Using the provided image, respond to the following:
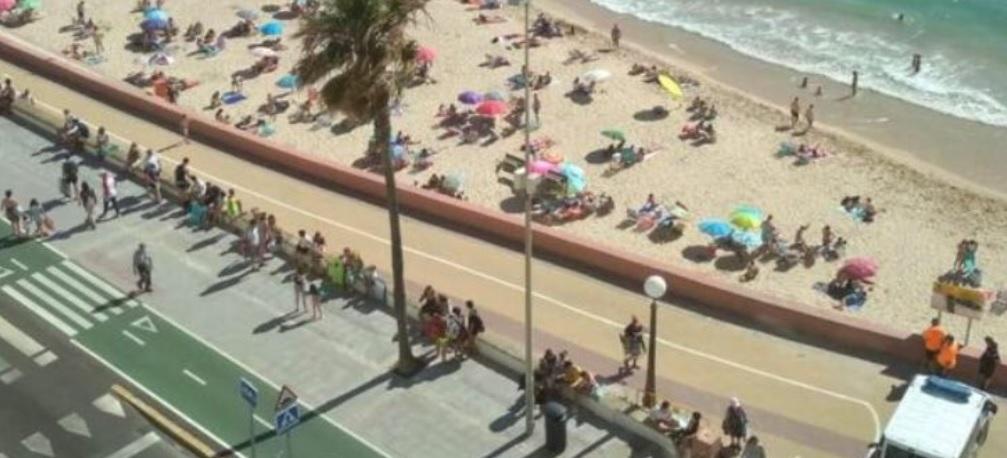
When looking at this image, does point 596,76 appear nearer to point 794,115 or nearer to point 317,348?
point 794,115

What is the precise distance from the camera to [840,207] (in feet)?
116

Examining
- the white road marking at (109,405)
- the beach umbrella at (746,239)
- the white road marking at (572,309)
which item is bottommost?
the beach umbrella at (746,239)

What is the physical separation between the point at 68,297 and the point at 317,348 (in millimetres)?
6046

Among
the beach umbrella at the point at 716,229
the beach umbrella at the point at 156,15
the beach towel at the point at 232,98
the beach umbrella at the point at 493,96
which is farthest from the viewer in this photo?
the beach umbrella at the point at 156,15

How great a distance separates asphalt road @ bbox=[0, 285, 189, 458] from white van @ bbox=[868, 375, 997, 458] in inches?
474

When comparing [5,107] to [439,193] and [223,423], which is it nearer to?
[439,193]

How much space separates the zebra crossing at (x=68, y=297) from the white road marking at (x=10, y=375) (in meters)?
1.60

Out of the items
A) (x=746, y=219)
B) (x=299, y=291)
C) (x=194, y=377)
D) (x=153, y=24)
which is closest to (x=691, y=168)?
(x=746, y=219)

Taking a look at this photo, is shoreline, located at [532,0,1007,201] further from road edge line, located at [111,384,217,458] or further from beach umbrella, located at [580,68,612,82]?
road edge line, located at [111,384,217,458]

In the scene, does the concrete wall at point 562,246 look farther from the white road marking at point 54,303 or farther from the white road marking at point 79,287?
the white road marking at point 54,303

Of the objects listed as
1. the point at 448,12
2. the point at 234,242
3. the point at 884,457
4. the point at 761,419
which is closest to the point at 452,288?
the point at 234,242

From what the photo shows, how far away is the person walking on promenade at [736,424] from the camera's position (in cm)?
2205

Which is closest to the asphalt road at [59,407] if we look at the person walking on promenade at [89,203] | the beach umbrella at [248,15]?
the person walking on promenade at [89,203]

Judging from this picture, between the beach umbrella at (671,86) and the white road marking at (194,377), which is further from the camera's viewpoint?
the beach umbrella at (671,86)
